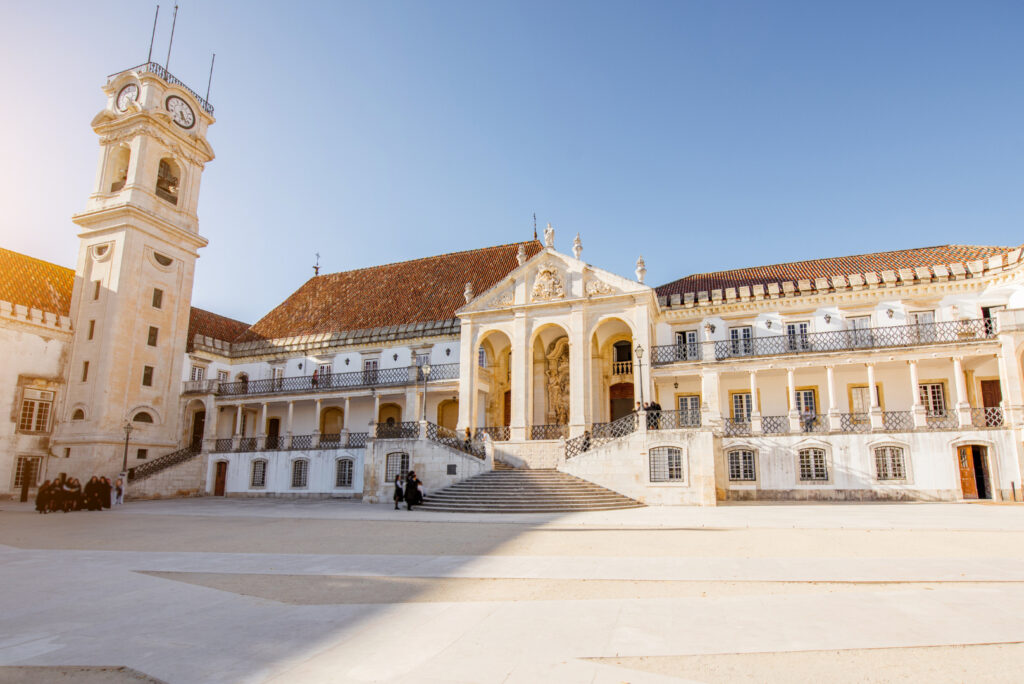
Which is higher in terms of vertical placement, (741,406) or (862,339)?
(862,339)

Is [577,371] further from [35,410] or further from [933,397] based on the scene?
[35,410]

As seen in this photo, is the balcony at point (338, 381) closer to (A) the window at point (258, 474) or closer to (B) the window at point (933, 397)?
(A) the window at point (258, 474)

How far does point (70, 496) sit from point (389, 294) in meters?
19.1

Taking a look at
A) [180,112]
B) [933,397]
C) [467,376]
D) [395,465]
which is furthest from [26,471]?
[933,397]

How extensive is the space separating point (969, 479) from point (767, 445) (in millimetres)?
6422

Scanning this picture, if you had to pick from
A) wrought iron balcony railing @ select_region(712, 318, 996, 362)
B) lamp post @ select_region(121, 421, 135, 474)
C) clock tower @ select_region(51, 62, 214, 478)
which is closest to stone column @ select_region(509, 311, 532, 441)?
wrought iron balcony railing @ select_region(712, 318, 996, 362)

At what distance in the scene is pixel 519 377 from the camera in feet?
83.3

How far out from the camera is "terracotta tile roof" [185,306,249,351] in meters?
35.1

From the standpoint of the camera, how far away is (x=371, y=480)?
2280 centimetres

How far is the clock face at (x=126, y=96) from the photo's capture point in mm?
31969

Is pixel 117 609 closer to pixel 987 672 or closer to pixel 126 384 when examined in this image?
pixel 987 672

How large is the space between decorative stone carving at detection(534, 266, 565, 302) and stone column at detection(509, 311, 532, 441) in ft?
3.78

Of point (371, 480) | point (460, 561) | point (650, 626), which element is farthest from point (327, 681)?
point (371, 480)

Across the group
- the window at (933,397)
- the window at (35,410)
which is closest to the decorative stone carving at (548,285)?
the window at (933,397)
